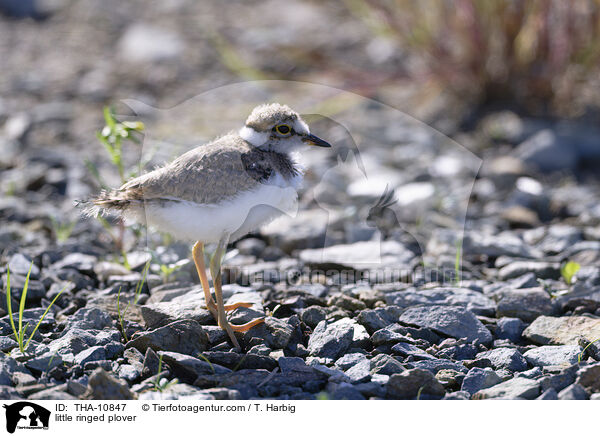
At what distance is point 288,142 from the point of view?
358cm

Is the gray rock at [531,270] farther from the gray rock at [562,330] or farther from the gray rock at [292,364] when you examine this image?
the gray rock at [292,364]

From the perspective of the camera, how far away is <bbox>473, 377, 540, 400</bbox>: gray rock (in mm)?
2908

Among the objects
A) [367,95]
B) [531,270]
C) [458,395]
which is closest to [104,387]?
[458,395]

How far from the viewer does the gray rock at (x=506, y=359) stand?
3.23m

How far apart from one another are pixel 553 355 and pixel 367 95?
4965mm

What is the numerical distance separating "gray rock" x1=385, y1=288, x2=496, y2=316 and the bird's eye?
107cm

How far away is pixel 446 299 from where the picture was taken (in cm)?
391

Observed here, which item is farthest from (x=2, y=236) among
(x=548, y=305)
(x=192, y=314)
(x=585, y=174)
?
(x=585, y=174)

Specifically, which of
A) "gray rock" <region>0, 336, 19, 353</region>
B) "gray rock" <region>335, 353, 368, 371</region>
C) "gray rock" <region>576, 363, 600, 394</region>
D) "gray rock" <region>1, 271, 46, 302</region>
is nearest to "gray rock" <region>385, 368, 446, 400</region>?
"gray rock" <region>335, 353, 368, 371</region>

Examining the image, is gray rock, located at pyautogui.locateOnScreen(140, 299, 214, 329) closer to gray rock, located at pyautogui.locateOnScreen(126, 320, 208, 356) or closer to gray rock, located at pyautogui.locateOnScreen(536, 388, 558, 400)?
gray rock, located at pyautogui.locateOnScreen(126, 320, 208, 356)

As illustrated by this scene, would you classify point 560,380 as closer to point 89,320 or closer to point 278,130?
point 278,130

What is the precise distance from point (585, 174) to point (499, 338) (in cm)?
334

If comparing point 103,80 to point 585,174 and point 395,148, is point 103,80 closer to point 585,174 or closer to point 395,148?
point 395,148

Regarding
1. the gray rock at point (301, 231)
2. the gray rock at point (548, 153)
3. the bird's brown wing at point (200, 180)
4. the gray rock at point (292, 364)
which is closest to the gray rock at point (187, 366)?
the gray rock at point (292, 364)
